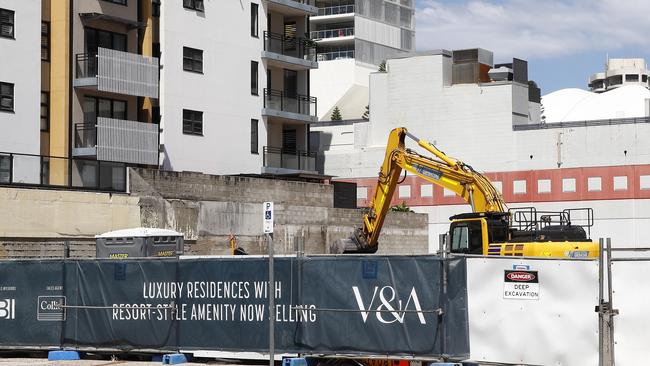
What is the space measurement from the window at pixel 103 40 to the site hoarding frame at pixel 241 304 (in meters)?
24.1

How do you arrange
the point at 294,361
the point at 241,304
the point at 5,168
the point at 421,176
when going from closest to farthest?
1. the point at 294,361
2. the point at 241,304
3. the point at 5,168
4. the point at 421,176

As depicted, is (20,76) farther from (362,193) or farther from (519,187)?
(519,187)

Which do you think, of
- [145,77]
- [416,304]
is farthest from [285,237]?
[416,304]

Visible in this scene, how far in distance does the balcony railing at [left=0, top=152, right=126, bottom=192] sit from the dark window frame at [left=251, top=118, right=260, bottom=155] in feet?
47.8

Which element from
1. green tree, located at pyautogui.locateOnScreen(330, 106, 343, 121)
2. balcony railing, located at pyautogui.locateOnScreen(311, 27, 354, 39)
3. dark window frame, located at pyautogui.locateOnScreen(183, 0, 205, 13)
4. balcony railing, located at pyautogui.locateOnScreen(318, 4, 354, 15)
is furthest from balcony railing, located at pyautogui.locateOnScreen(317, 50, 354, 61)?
dark window frame, located at pyautogui.locateOnScreen(183, 0, 205, 13)

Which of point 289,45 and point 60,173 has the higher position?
point 289,45

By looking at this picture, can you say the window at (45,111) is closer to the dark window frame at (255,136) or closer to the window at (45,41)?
the window at (45,41)

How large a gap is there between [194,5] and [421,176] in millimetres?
18224

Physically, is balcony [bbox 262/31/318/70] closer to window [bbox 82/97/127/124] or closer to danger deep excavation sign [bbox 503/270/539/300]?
window [bbox 82/97/127/124]

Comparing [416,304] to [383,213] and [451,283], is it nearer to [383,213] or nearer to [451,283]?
[451,283]

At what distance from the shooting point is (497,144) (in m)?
75.3

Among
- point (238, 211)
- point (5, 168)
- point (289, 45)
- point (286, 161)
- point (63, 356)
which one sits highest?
point (289, 45)

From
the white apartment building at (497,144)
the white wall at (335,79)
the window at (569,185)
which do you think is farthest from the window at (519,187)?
the white wall at (335,79)

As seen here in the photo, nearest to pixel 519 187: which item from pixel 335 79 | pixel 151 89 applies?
pixel 151 89
